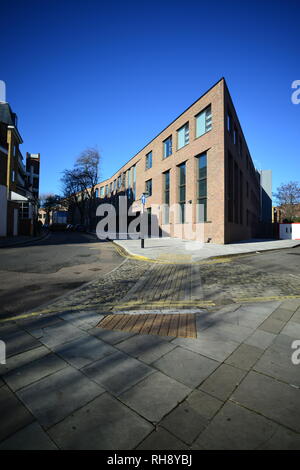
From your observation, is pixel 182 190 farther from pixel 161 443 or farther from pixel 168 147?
pixel 161 443

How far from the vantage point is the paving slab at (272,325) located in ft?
10.9

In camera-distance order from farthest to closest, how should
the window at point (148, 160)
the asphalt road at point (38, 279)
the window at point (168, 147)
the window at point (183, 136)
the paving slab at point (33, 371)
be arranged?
1. the window at point (148, 160)
2. the window at point (168, 147)
3. the window at point (183, 136)
4. the asphalt road at point (38, 279)
5. the paving slab at point (33, 371)

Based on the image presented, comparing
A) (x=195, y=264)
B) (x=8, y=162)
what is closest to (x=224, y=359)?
(x=195, y=264)

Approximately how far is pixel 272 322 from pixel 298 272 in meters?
5.41

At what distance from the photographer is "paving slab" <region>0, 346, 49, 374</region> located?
7.87ft

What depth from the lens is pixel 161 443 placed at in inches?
61.1

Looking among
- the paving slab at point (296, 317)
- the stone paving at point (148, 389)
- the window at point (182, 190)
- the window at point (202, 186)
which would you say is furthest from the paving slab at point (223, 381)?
the window at point (182, 190)

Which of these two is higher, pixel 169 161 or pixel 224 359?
pixel 169 161

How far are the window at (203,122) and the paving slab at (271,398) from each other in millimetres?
20284

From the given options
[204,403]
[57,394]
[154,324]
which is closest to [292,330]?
[154,324]

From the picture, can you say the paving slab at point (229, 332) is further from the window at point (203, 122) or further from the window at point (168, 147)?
the window at point (168, 147)

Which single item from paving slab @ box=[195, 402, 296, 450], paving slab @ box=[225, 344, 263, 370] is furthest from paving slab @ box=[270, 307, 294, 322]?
paving slab @ box=[195, 402, 296, 450]

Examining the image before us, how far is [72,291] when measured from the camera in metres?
5.43
